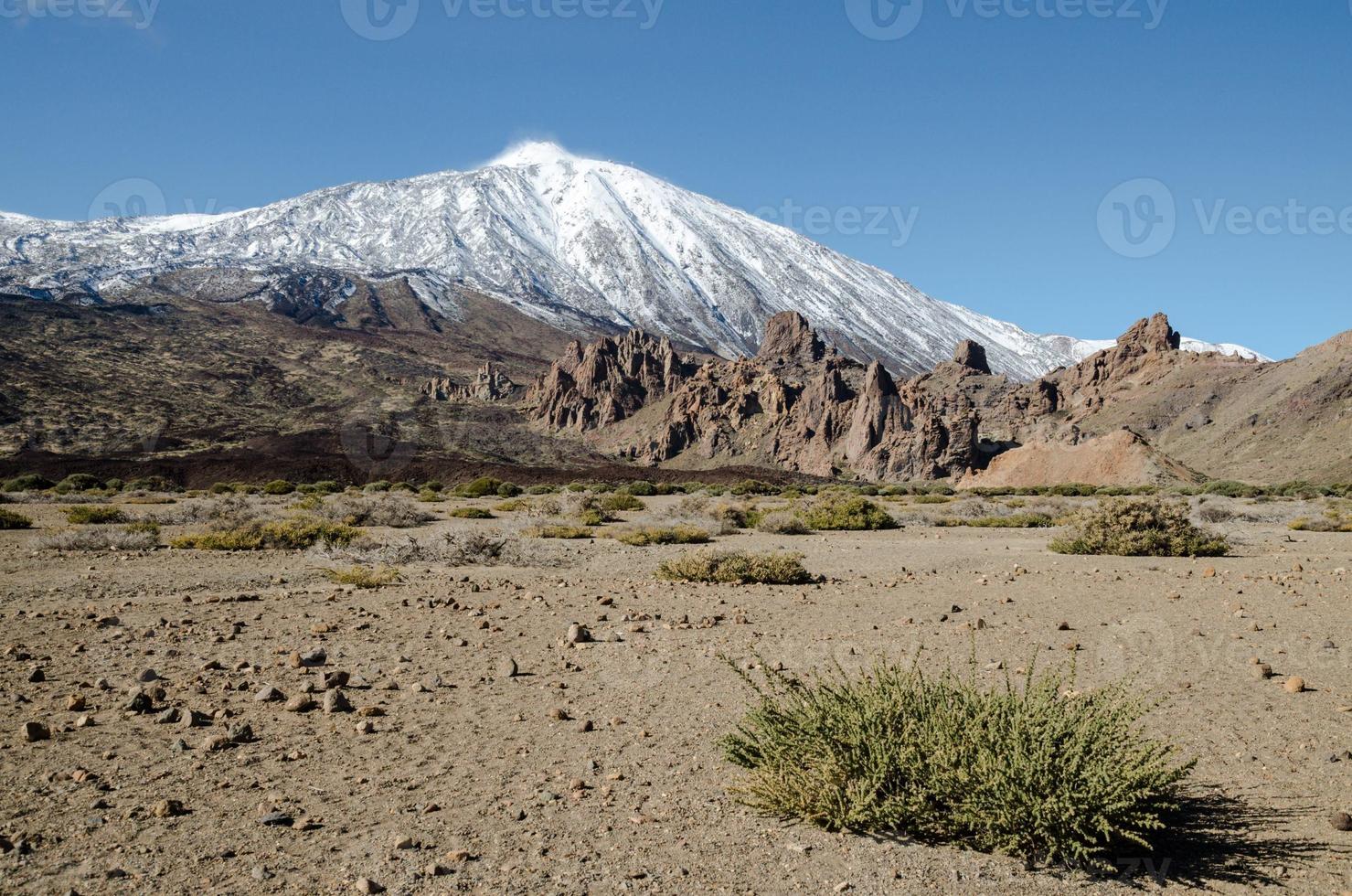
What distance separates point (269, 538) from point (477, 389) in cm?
8160

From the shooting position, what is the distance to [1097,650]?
7.03 m

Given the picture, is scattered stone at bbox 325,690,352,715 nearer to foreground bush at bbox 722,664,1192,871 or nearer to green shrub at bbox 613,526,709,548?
foreground bush at bbox 722,664,1192,871

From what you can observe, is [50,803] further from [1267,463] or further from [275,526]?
[1267,463]

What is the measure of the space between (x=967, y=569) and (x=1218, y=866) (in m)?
9.38

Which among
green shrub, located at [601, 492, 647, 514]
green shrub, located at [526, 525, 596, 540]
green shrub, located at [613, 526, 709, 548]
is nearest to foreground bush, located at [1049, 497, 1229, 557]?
green shrub, located at [613, 526, 709, 548]

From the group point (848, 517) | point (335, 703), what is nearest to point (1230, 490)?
point (848, 517)

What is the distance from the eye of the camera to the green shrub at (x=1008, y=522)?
2158 centimetres

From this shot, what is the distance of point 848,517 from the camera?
20344 millimetres

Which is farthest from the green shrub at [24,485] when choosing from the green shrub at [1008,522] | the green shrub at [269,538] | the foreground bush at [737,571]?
the green shrub at [1008,522]

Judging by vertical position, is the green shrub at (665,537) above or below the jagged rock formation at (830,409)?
below

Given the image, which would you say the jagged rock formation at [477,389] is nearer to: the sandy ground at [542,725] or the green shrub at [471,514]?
the green shrub at [471,514]

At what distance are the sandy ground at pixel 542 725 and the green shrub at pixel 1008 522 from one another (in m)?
10.8

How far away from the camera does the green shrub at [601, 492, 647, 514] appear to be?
25.4 meters

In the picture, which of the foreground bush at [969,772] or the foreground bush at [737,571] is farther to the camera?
the foreground bush at [737,571]
